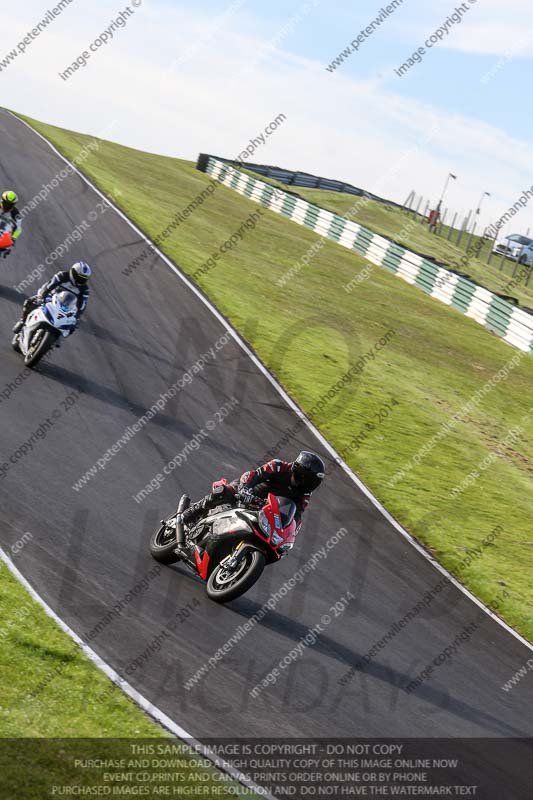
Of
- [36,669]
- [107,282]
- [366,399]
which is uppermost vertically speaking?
[366,399]

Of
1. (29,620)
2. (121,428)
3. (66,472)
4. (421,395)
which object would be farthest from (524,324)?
(29,620)

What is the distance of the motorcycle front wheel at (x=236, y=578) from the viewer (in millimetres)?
10438

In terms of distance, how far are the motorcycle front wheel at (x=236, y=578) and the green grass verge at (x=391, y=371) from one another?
503 cm

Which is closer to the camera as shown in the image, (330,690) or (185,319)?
(330,690)

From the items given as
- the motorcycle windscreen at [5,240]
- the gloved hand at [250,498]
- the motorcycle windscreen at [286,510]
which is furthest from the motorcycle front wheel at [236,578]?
the motorcycle windscreen at [5,240]

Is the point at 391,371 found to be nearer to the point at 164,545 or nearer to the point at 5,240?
the point at 5,240

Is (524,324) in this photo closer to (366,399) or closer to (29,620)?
(366,399)

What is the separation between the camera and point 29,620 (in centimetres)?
908

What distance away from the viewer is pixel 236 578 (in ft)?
35.0

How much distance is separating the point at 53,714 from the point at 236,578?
128 inches

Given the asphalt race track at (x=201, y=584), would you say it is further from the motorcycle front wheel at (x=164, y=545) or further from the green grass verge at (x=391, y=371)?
the green grass verge at (x=391, y=371)

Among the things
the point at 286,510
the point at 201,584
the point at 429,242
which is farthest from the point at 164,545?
the point at 429,242

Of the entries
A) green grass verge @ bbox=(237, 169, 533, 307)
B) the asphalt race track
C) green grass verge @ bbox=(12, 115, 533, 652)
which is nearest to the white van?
green grass verge @ bbox=(237, 169, 533, 307)

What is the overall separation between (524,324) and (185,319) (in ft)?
45.1
